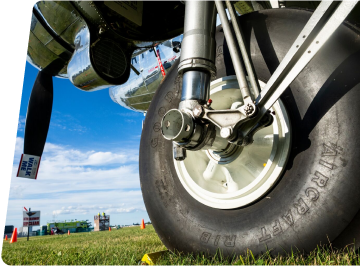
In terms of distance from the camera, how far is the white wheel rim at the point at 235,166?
1.27 m

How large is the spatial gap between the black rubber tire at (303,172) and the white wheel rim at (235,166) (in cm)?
3

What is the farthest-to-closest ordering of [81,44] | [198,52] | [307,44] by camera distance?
[81,44], [198,52], [307,44]

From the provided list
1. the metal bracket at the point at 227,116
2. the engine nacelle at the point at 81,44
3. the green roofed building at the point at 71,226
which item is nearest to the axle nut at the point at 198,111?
the metal bracket at the point at 227,116

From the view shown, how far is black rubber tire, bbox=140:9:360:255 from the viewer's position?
1103mm

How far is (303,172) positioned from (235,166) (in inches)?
18.8

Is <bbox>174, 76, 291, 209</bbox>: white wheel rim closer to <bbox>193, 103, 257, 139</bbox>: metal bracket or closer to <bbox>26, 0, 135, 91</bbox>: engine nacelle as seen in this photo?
<bbox>193, 103, 257, 139</bbox>: metal bracket

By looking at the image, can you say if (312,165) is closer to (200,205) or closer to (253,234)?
(253,234)

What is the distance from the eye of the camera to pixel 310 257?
1083mm

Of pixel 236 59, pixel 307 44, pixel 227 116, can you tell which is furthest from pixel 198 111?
pixel 307 44

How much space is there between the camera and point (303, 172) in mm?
1190

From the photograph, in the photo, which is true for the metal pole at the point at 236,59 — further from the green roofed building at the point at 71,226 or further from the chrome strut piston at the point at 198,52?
the green roofed building at the point at 71,226

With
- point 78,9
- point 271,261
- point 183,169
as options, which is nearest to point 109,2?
point 78,9

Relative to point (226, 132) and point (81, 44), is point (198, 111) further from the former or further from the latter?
point (81, 44)

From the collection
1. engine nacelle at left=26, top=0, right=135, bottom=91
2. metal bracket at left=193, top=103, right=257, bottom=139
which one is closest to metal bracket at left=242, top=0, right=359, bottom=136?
metal bracket at left=193, top=103, right=257, bottom=139
